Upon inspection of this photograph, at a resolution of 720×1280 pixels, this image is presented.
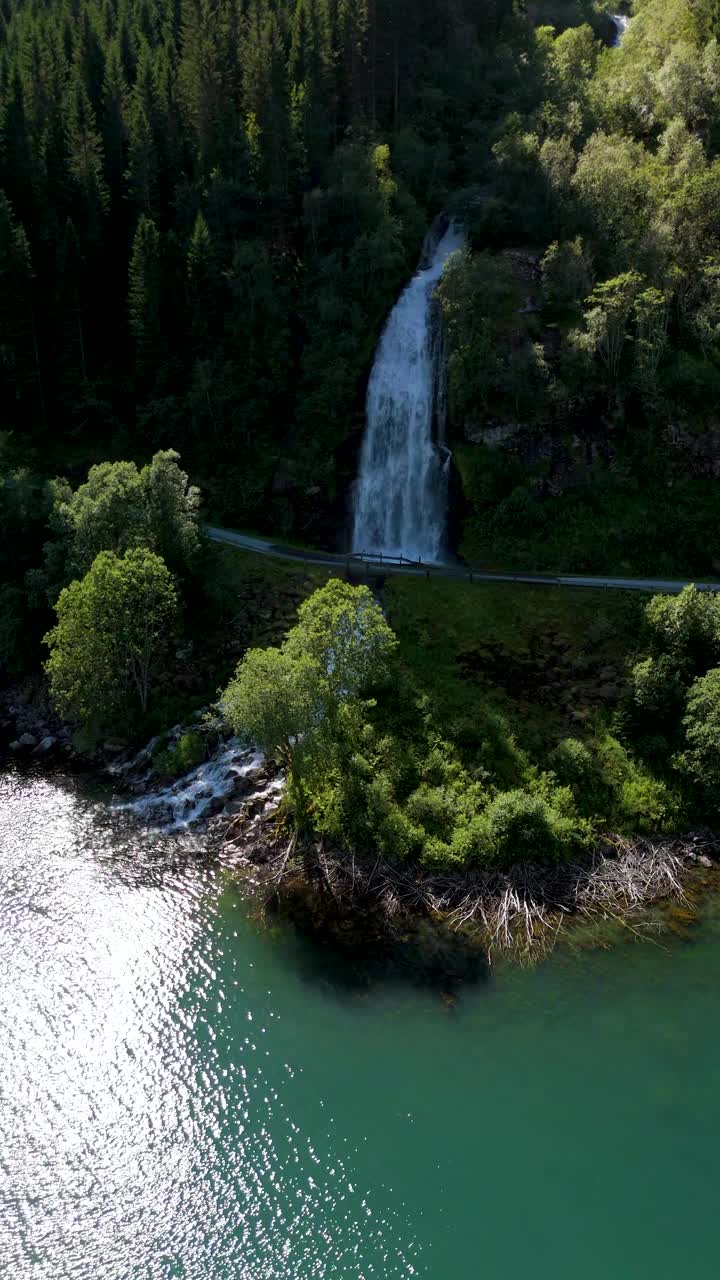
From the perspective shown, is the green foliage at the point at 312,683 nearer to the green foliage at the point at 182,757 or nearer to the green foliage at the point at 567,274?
the green foliage at the point at 182,757

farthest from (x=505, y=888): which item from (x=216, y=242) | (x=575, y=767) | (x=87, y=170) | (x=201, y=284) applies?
(x=87, y=170)

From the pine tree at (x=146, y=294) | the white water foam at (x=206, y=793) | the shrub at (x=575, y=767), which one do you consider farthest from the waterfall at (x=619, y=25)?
the white water foam at (x=206, y=793)

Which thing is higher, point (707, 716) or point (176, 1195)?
point (707, 716)

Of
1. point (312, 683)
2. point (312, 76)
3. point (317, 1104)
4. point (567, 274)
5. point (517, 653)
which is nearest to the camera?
point (317, 1104)

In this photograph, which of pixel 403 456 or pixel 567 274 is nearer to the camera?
pixel 403 456

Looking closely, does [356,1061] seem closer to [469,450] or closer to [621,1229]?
[621,1229]

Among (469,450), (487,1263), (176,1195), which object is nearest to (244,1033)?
(176,1195)

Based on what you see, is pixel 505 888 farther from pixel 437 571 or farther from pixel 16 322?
pixel 16 322
